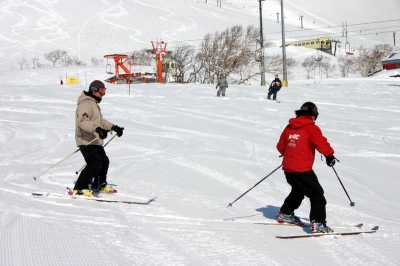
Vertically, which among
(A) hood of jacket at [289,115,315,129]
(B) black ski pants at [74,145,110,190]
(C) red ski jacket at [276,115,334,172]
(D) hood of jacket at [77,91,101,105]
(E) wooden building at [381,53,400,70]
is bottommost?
(B) black ski pants at [74,145,110,190]

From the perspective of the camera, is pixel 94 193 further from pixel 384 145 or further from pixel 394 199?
pixel 384 145

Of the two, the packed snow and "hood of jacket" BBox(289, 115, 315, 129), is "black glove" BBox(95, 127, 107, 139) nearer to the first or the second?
the packed snow

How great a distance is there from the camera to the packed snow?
13.0ft

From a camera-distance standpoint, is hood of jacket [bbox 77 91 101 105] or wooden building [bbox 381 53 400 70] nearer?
hood of jacket [bbox 77 91 101 105]

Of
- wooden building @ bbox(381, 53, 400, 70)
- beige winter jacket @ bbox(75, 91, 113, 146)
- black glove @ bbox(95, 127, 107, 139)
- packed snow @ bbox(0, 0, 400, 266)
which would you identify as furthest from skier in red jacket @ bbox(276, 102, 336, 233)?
wooden building @ bbox(381, 53, 400, 70)

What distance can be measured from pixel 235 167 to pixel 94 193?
3.26 meters

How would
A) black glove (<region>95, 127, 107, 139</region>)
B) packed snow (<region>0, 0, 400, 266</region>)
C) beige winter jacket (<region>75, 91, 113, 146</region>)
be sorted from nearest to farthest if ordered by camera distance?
packed snow (<region>0, 0, 400, 266</region>)
black glove (<region>95, 127, 107, 139</region>)
beige winter jacket (<region>75, 91, 113, 146</region>)

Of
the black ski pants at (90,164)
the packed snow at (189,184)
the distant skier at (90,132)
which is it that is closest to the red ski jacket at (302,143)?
the packed snow at (189,184)

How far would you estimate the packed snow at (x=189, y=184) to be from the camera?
396 centimetres

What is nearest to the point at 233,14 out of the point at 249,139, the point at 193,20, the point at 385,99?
the point at 193,20

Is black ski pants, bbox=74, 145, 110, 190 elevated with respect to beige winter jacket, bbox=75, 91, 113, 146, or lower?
lower

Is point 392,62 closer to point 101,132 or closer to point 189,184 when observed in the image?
point 189,184

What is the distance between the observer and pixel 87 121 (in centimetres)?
569

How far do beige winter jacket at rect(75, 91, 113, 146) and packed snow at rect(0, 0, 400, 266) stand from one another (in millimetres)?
809
